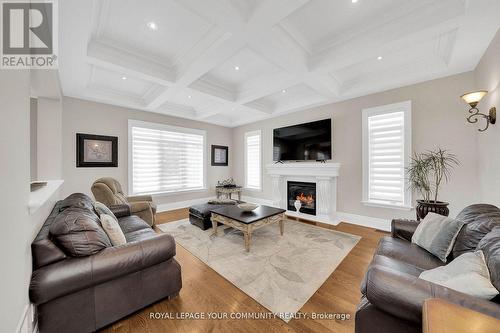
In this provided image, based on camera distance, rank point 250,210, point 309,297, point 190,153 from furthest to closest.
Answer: point 190,153, point 250,210, point 309,297

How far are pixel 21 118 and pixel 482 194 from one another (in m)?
4.81

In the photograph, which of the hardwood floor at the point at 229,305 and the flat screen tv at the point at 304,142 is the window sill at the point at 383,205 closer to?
the flat screen tv at the point at 304,142

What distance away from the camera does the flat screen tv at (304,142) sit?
426 cm

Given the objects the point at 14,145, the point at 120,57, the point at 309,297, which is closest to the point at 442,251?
the point at 309,297

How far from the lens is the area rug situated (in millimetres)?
1893

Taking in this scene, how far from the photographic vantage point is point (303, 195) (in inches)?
187

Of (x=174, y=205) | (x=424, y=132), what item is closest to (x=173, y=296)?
(x=174, y=205)

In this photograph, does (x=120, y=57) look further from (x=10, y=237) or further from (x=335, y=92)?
(x=335, y=92)

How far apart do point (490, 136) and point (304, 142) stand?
2.80 meters

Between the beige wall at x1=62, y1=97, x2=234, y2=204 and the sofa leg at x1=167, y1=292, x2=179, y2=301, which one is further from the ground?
the beige wall at x1=62, y1=97, x2=234, y2=204

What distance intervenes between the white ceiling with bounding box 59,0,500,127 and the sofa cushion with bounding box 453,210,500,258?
6.07 ft

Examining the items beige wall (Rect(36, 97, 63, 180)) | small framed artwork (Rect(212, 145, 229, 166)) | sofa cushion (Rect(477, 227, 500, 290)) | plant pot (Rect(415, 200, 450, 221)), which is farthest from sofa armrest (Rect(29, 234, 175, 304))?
small framed artwork (Rect(212, 145, 229, 166))

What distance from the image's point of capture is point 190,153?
18.6 feet

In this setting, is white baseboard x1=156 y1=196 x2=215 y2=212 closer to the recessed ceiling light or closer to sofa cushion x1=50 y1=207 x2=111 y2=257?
sofa cushion x1=50 y1=207 x2=111 y2=257
